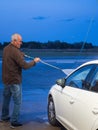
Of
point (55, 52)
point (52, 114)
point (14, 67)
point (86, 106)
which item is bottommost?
point (52, 114)

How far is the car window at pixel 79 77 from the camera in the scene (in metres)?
7.42

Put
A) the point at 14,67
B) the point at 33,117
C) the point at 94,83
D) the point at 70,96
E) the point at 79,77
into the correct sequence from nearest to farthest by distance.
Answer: the point at 94,83 < the point at 70,96 < the point at 79,77 < the point at 14,67 < the point at 33,117

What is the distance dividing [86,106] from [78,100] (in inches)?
17.2

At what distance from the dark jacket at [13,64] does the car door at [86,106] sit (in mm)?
1763

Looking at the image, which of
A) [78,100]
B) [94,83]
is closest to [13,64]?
[78,100]

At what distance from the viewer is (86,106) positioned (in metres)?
6.43

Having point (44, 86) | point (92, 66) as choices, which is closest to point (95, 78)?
point (92, 66)

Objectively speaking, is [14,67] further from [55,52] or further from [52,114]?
[55,52]

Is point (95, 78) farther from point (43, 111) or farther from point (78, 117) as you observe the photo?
point (43, 111)

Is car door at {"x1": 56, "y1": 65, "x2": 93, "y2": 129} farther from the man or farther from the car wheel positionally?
the man

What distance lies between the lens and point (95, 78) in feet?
22.8

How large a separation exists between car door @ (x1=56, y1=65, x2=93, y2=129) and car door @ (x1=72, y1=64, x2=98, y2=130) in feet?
0.44

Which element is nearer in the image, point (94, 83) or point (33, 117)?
point (94, 83)

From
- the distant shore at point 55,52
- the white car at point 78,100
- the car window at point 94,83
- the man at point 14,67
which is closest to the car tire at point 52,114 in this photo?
the white car at point 78,100
